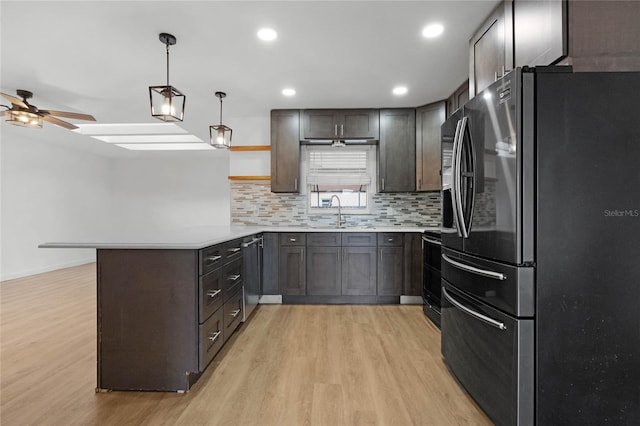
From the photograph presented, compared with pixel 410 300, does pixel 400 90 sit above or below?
above

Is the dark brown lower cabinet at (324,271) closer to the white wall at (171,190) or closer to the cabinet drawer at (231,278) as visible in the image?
the cabinet drawer at (231,278)

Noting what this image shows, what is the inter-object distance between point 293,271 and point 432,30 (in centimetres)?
276

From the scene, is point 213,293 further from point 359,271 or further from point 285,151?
point 285,151

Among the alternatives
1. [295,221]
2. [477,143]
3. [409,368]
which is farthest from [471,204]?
[295,221]

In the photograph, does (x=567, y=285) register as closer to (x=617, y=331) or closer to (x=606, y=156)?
(x=617, y=331)

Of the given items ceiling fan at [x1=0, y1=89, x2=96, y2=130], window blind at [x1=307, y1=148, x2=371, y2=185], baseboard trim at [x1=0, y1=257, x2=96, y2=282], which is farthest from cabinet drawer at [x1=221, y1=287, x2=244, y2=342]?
baseboard trim at [x1=0, y1=257, x2=96, y2=282]

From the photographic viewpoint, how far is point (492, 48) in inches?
88.2

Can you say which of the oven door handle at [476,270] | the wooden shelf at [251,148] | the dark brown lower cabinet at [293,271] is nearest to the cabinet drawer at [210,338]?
the dark brown lower cabinet at [293,271]

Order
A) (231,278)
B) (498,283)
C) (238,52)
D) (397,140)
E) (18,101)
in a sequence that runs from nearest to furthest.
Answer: (498,283), (231,278), (238,52), (18,101), (397,140)

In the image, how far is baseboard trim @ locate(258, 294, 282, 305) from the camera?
12.7 ft

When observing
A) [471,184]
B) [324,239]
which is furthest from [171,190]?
[471,184]

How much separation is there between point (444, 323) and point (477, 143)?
4.10ft

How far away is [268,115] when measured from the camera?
4434mm

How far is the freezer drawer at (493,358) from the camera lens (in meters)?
1.41
